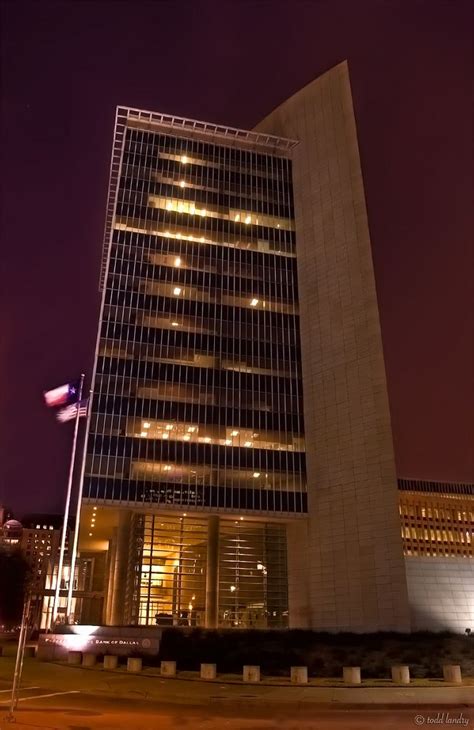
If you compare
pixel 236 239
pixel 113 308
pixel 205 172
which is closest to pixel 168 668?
pixel 113 308

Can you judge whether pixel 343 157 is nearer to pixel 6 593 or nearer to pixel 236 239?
pixel 236 239

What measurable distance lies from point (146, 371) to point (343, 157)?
42.0 m

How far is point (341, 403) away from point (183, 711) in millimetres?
52558

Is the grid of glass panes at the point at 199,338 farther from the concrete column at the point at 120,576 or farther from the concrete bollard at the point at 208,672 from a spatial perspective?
the concrete bollard at the point at 208,672

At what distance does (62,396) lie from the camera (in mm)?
50438

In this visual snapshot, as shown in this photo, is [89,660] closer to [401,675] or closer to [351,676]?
[351,676]

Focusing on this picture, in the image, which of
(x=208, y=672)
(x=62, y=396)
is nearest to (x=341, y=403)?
(x=62, y=396)

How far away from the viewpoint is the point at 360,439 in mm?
68562

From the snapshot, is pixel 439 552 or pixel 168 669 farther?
Answer: pixel 439 552

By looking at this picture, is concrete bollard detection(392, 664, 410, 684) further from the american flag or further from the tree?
the tree

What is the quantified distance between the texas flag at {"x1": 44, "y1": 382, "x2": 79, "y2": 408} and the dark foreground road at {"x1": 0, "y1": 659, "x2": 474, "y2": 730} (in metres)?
24.2

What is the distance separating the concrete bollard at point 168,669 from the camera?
3334 centimetres

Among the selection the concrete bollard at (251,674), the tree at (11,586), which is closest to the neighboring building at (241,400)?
the tree at (11,586)

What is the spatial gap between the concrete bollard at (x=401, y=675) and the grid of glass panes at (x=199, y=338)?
37010mm
